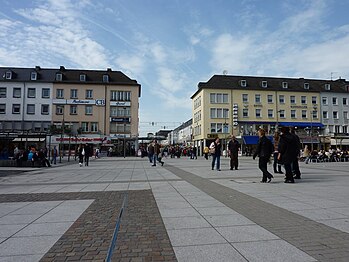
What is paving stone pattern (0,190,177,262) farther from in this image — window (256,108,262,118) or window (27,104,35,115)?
window (256,108,262,118)

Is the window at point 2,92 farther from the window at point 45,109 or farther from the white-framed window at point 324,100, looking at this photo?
the white-framed window at point 324,100

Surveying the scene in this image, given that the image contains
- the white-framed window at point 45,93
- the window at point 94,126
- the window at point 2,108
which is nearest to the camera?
the window at point 2,108

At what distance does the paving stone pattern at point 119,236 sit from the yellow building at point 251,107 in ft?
161

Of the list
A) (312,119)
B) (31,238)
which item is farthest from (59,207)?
(312,119)

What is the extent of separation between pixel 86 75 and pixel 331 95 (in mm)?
51708

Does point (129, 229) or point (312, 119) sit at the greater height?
point (312, 119)

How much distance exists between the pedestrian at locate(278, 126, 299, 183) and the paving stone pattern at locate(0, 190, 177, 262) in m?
5.14

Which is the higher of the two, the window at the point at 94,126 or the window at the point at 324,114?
the window at the point at 324,114

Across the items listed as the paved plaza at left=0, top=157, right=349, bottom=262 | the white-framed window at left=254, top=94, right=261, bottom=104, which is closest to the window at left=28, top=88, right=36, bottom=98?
the white-framed window at left=254, top=94, right=261, bottom=104

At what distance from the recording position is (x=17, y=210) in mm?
5836

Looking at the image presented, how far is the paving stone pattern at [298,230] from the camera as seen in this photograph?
330 centimetres

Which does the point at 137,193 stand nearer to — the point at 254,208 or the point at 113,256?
the point at 254,208

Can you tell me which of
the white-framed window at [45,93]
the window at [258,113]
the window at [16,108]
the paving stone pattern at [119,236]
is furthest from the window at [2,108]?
the paving stone pattern at [119,236]

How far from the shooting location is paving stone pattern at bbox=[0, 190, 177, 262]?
3279 millimetres
